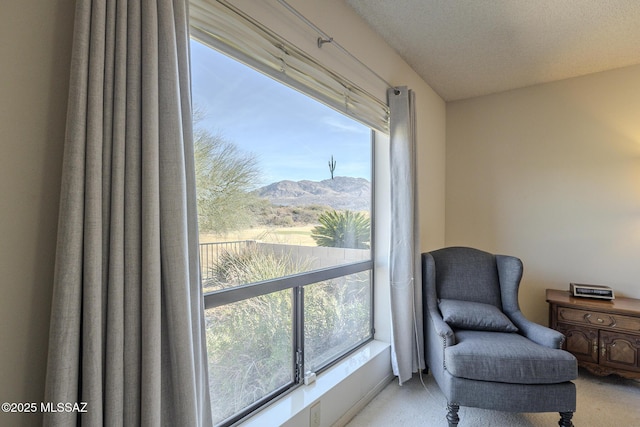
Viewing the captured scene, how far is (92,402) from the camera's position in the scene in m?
0.72

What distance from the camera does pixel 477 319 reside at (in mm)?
2070

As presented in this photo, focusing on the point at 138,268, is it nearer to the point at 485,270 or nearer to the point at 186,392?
the point at 186,392

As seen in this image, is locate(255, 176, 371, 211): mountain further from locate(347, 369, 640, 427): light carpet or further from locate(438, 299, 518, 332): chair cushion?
locate(347, 369, 640, 427): light carpet

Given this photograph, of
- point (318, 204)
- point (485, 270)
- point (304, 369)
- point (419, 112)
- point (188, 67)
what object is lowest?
point (304, 369)

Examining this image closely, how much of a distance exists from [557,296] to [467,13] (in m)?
2.37

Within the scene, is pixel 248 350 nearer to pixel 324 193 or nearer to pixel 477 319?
pixel 324 193

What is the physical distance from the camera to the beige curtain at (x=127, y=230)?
716 mm

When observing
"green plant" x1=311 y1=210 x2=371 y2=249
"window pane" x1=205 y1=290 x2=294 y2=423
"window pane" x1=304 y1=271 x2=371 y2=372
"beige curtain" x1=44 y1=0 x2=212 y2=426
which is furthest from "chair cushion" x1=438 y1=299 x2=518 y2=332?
"beige curtain" x1=44 y1=0 x2=212 y2=426

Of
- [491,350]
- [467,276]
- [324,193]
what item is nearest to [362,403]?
[491,350]

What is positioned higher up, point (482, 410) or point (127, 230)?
point (127, 230)

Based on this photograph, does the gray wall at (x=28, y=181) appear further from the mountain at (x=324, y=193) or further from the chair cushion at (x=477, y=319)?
the chair cushion at (x=477, y=319)

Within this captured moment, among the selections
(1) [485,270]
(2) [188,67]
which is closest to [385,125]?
(1) [485,270]

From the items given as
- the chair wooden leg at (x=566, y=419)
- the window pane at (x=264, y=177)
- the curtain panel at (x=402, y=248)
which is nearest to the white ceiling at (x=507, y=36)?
the curtain panel at (x=402, y=248)

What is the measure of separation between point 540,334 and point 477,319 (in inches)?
13.7
